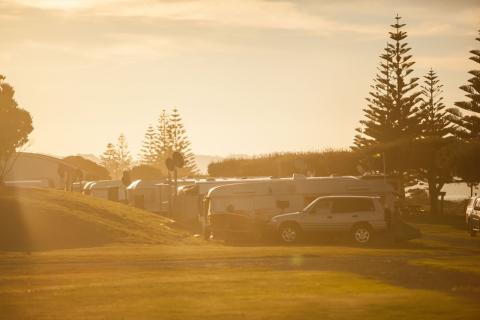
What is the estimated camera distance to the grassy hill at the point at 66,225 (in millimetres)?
37250

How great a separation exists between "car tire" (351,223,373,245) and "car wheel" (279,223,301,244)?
229 centimetres

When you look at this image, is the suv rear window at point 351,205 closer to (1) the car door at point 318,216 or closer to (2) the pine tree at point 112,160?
(1) the car door at point 318,216

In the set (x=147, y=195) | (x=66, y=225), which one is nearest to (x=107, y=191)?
(x=147, y=195)

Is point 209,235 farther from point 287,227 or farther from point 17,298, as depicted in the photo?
point 17,298

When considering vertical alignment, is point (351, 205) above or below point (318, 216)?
above

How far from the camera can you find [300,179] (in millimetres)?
41156

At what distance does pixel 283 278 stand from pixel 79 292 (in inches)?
198

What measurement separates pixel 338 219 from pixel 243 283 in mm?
16622

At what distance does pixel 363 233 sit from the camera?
118 ft

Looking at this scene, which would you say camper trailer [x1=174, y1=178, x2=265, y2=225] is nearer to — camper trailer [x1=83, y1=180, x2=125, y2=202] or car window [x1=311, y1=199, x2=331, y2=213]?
car window [x1=311, y1=199, x2=331, y2=213]

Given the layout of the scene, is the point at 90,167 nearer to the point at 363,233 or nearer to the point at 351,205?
the point at 351,205

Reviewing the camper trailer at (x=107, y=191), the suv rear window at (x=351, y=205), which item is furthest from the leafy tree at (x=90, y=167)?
the suv rear window at (x=351, y=205)

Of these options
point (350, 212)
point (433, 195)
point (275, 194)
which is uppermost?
point (275, 194)

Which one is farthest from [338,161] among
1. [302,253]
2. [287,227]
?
[302,253]
